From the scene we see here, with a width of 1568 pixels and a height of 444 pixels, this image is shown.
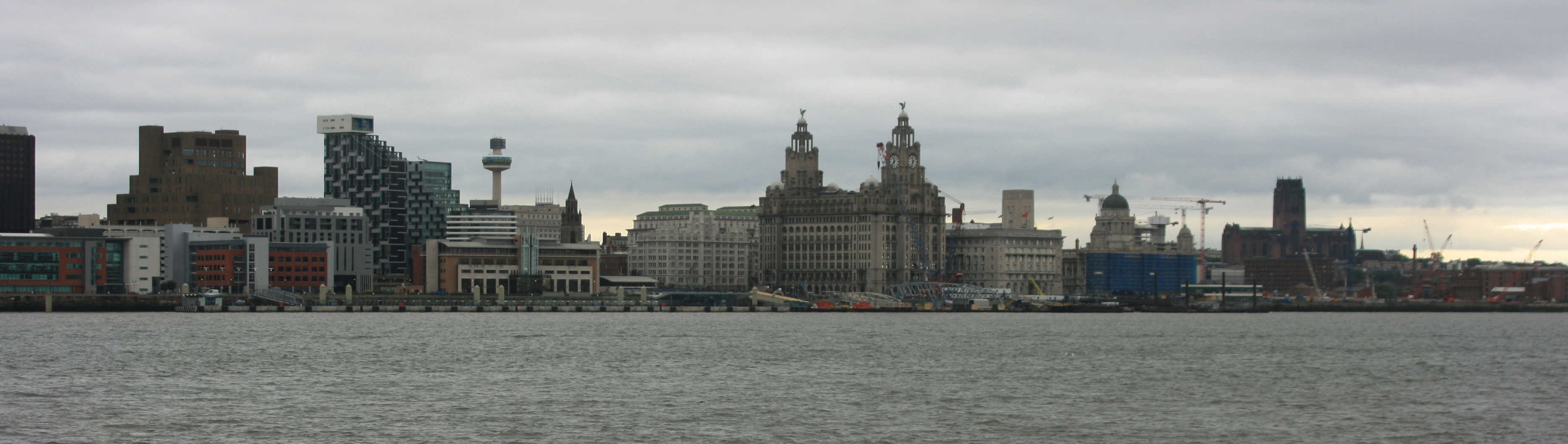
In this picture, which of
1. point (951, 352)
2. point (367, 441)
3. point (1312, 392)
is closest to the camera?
point (367, 441)

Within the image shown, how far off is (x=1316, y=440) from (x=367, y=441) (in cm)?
3973

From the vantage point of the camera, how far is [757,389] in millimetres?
94938

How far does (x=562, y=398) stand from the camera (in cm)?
8869

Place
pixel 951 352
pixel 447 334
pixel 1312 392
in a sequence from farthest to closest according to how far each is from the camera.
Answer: pixel 447 334 < pixel 951 352 < pixel 1312 392

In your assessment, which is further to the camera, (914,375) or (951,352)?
(951,352)

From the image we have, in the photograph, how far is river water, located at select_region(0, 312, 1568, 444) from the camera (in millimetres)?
74375

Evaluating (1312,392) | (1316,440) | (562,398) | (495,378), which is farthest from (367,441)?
(1312,392)

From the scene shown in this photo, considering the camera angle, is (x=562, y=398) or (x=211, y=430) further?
(x=562, y=398)

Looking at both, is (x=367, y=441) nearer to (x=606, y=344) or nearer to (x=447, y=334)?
(x=606, y=344)

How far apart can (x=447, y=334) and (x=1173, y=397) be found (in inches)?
3382

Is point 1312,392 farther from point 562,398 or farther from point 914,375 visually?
point 562,398

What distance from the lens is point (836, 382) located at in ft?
326

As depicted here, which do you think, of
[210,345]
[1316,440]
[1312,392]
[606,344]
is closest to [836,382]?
[1312,392]

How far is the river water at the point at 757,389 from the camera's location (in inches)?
2928
